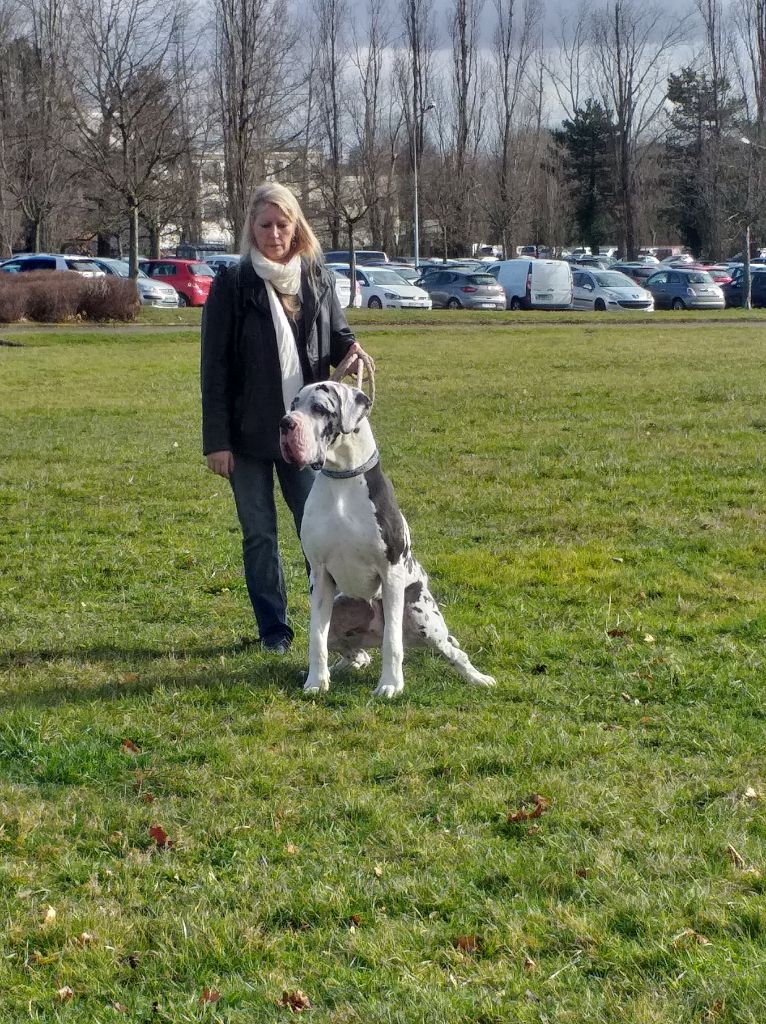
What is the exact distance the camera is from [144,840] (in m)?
3.89

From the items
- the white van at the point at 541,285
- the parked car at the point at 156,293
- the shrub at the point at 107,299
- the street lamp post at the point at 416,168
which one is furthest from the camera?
the street lamp post at the point at 416,168

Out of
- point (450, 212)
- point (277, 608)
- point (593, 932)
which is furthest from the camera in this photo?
point (450, 212)

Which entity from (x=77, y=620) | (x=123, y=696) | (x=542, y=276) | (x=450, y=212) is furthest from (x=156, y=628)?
(x=450, y=212)

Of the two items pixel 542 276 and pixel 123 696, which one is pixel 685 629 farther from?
pixel 542 276

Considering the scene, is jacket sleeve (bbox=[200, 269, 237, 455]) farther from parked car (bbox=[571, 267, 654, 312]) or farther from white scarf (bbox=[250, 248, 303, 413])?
parked car (bbox=[571, 267, 654, 312])

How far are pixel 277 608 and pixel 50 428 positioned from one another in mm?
8134

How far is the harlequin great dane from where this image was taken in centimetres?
486

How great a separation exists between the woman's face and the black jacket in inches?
4.6

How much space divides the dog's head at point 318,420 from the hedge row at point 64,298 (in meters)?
23.4

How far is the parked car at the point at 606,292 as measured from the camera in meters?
35.8

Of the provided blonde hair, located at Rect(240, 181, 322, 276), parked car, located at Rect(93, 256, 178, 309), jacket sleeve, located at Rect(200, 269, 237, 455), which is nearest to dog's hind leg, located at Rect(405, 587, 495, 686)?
jacket sleeve, located at Rect(200, 269, 237, 455)

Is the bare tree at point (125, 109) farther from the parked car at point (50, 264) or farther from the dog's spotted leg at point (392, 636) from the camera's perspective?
the dog's spotted leg at point (392, 636)

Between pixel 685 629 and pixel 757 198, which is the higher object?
pixel 757 198

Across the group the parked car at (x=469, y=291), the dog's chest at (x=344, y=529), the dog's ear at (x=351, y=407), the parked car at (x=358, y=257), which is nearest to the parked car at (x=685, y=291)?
the parked car at (x=469, y=291)
